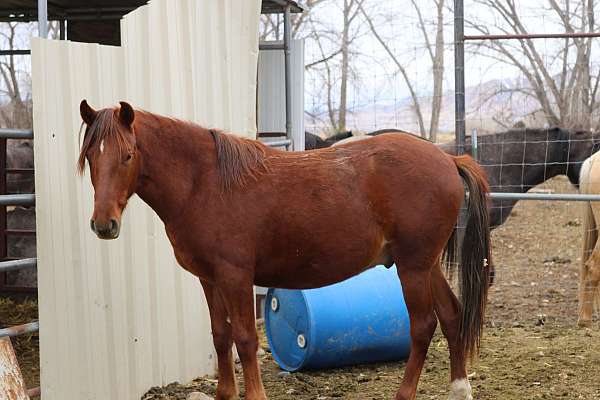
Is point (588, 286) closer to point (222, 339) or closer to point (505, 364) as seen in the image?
point (505, 364)

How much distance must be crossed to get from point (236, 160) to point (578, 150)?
21.3ft

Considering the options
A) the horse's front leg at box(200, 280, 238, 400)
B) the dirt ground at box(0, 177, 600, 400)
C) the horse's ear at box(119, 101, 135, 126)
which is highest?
the horse's ear at box(119, 101, 135, 126)

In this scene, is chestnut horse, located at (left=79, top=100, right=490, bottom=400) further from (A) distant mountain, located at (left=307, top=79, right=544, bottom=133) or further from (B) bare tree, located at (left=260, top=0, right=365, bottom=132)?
(B) bare tree, located at (left=260, top=0, right=365, bottom=132)

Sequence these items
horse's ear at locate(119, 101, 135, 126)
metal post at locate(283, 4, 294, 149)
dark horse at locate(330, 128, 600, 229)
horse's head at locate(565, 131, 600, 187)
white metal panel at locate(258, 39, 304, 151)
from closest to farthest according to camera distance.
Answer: horse's ear at locate(119, 101, 135, 126)
metal post at locate(283, 4, 294, 149)
white metal panel at locate(258, 39, 304, 151)
horse's head at locate(565, 131, 600, 187)
dark horse at locate(330, 128, 600, 229)

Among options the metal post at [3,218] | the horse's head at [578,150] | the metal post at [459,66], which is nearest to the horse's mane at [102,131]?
the metal post at [3,218]

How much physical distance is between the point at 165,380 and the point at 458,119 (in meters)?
3.43

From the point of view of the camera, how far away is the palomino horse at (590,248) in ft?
22.5

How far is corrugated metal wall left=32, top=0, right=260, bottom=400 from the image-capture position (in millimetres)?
3996

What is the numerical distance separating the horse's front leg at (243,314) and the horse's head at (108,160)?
2.36 feet

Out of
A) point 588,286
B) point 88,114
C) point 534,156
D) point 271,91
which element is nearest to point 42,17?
point 88,114

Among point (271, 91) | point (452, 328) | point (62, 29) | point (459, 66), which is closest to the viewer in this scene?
point (452, 328)

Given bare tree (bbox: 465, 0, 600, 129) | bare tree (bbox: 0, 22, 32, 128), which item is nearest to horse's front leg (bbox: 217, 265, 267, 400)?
bare tree (bbox: 465, 0, 600, 129)

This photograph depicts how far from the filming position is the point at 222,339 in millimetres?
4414

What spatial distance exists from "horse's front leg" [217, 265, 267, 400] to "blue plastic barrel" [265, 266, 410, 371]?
3.59 ft
